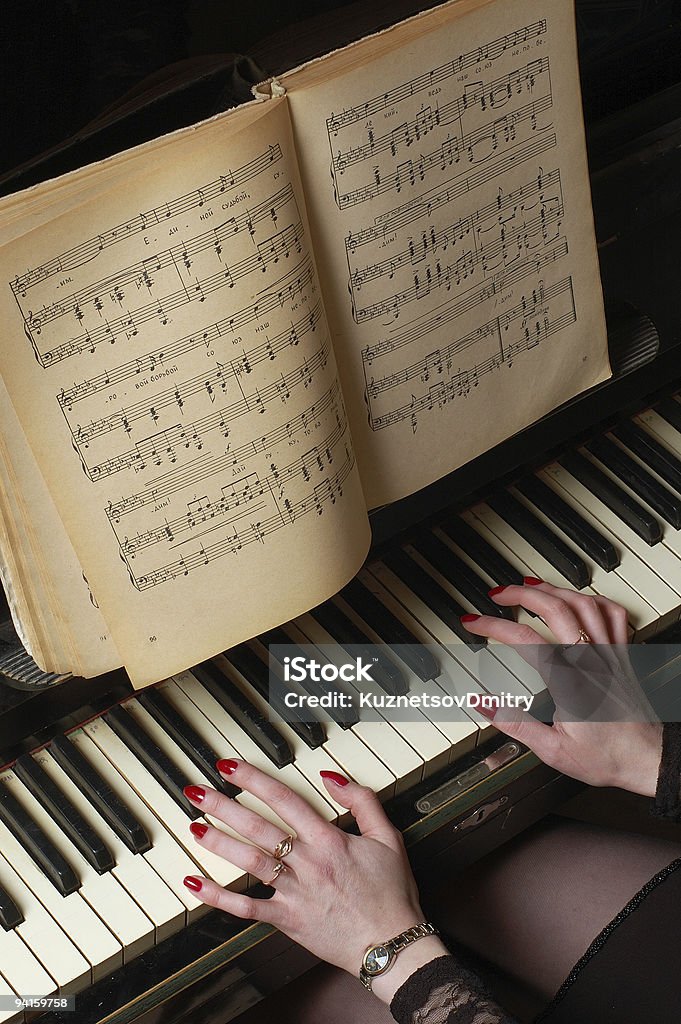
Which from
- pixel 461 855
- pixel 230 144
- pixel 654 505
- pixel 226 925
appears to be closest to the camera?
pixel 230 144

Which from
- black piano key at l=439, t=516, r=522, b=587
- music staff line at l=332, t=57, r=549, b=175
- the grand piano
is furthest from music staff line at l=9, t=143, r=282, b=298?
black piano key at l=439, t=516, r=522, b=587

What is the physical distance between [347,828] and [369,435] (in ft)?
1.44

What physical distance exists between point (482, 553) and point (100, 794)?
56 centimetres

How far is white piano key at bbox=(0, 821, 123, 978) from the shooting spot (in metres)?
1.08

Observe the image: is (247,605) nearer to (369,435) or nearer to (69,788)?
(369,435)

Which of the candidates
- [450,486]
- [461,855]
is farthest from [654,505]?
[461,855]

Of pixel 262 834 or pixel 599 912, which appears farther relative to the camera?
pixel 599 912

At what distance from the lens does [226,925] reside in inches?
44.8

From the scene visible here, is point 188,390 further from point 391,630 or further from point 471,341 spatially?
point 391,630

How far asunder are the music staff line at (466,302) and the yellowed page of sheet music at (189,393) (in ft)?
0.26

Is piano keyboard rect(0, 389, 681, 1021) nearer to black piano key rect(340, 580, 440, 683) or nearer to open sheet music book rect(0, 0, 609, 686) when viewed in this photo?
black piano key rect(340, 580, 440, 683)

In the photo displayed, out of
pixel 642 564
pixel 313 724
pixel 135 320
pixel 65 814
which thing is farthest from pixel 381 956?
pixel 135 320

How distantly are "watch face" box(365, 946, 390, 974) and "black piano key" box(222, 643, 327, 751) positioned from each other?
22 centimetres

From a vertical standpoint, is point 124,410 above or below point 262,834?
above
